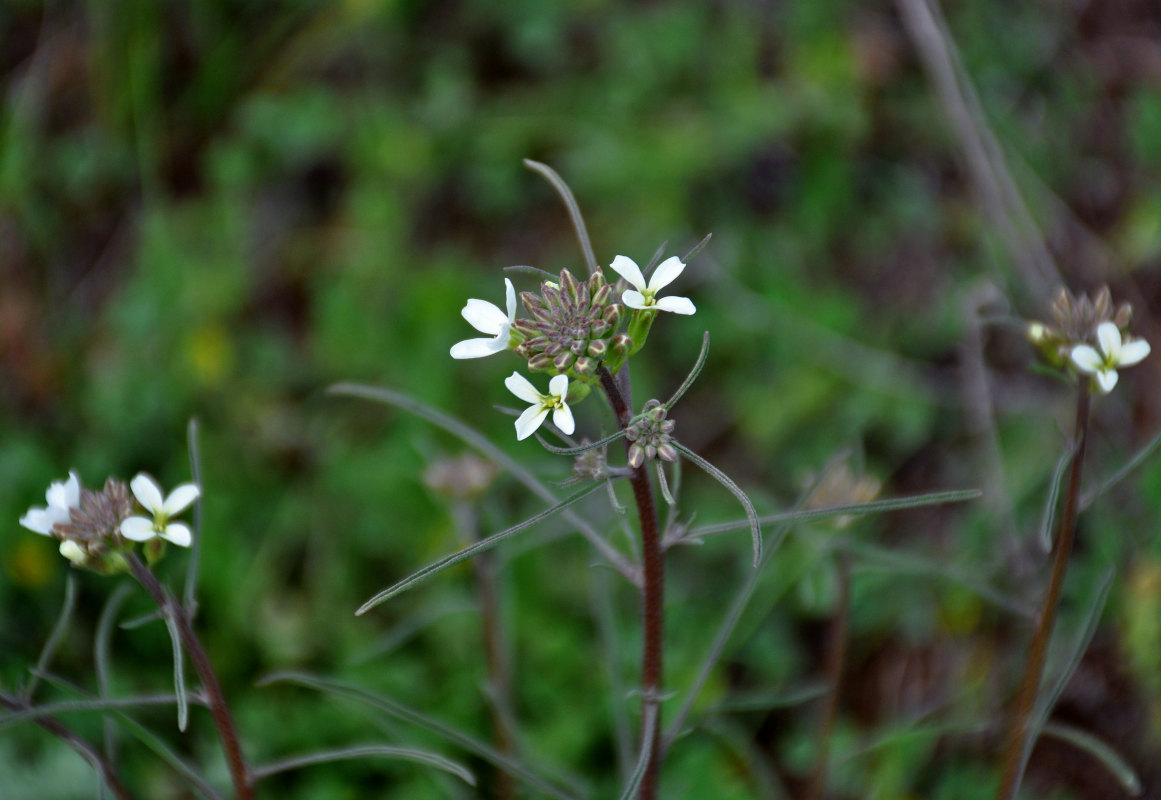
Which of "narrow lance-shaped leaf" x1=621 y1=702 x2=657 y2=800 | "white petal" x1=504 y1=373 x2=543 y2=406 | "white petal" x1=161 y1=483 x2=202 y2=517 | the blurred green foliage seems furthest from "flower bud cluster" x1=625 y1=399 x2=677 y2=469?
the blurred green foliage

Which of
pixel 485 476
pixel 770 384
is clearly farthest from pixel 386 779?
pixel 770 384

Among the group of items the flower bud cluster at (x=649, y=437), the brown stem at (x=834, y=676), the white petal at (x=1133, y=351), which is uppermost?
the flower bud cluster at (x=649, y=437)

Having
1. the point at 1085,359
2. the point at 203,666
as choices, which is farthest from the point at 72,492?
the point at 1085,359

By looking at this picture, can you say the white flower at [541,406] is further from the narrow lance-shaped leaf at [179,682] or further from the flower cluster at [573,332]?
the narrow lance-shaped leaf at [179,682]

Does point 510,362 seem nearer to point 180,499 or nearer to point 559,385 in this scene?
point 180,499

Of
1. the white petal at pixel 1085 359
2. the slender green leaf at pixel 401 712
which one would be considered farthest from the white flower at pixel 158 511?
the white petal at pixel 1085 359

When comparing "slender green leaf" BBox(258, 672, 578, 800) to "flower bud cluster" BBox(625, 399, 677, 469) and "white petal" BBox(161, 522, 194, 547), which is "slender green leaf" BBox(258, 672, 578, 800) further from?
"flower bud cluster" BBox(625, 399, 677, 469)

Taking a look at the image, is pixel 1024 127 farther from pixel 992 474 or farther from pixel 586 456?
pixel 586 456
